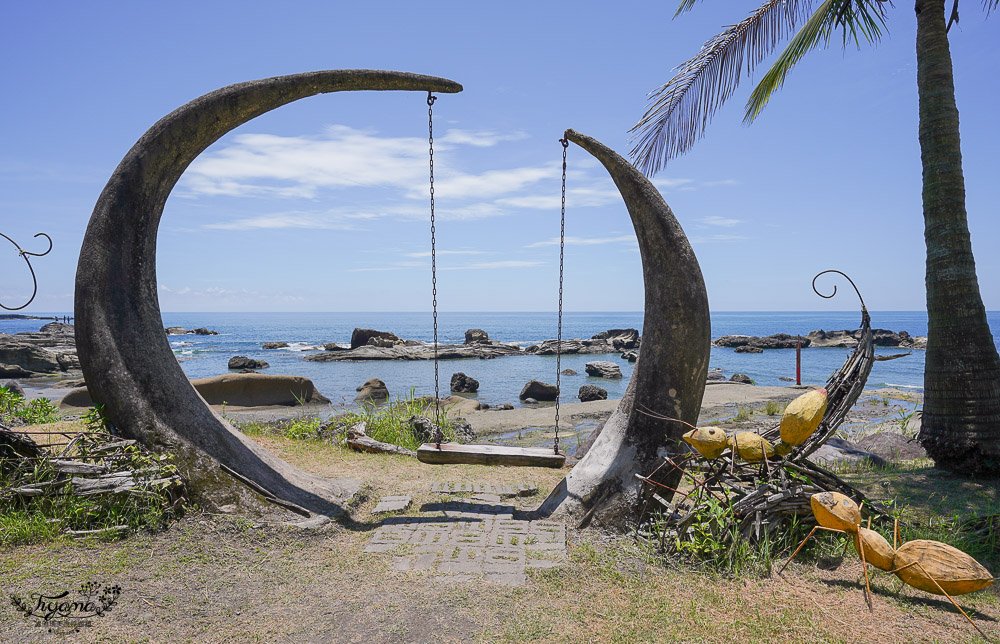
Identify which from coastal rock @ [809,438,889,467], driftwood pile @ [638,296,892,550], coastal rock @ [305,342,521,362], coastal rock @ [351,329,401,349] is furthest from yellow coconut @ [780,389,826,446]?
coastal rock @ [351,329,401,349]

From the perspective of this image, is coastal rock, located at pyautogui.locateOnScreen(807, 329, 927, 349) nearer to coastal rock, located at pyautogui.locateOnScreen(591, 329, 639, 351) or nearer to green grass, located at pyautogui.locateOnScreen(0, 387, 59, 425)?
coastal rock, located at pyautogui.locateOnScreen(591, 329, 639, 351)

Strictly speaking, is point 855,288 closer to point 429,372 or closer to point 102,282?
point 102,282

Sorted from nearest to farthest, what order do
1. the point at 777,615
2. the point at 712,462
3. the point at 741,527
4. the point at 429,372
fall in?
1. the point at 777,615
2. the point at 741,527
3. the point at 712,462
4. the point at 429,372

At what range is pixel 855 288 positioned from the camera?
16.8 feet

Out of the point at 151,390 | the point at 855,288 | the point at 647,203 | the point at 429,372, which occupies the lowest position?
the point at 429,372

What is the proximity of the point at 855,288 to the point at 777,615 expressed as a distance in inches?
116

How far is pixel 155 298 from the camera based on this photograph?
18.5 feet

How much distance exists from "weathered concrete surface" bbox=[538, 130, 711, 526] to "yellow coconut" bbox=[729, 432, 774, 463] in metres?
0.60

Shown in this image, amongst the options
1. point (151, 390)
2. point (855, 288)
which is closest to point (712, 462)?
point (855, 288)

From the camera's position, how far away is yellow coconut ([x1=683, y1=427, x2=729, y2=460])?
4.55m

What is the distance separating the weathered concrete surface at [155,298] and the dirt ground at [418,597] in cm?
62

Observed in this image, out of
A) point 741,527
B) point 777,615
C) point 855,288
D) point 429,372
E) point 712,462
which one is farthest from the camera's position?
point 429,372

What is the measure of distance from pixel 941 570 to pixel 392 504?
442 cm

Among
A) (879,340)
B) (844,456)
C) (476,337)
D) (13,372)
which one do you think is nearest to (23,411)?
(844,456)
